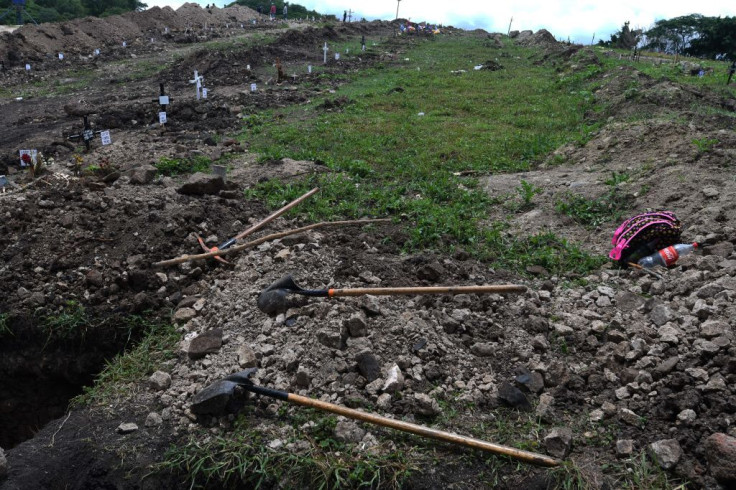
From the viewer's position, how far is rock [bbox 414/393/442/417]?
10.0 feet

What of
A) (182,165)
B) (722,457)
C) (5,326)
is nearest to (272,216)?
(182,165)

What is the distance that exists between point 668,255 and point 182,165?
5771mm

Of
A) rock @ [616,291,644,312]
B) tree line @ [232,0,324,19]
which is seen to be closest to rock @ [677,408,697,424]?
rock @ [616,291,644,312]

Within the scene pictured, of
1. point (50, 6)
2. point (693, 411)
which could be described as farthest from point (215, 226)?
point (50, 6)

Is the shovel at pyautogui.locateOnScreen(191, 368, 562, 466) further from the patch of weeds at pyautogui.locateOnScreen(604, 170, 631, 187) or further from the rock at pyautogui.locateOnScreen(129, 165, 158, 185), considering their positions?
the patch of weeds at pyautogui.locateOnScreen(604, 170, 631, 187)

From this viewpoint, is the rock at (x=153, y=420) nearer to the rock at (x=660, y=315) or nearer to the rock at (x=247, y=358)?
the rock at (x=247, y=358)

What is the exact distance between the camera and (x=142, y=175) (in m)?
6.07

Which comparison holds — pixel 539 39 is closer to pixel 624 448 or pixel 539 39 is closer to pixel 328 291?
pixel 328 291

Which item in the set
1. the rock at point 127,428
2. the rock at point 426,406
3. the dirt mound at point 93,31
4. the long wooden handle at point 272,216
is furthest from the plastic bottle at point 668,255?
the dirt mound at point 93,31

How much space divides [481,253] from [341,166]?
3003 millimetres

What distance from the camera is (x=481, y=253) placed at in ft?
16.0

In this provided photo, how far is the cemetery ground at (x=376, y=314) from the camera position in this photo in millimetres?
2896

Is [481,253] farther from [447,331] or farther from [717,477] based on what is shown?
[717,477]

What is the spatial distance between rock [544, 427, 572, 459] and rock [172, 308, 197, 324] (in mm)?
2819
